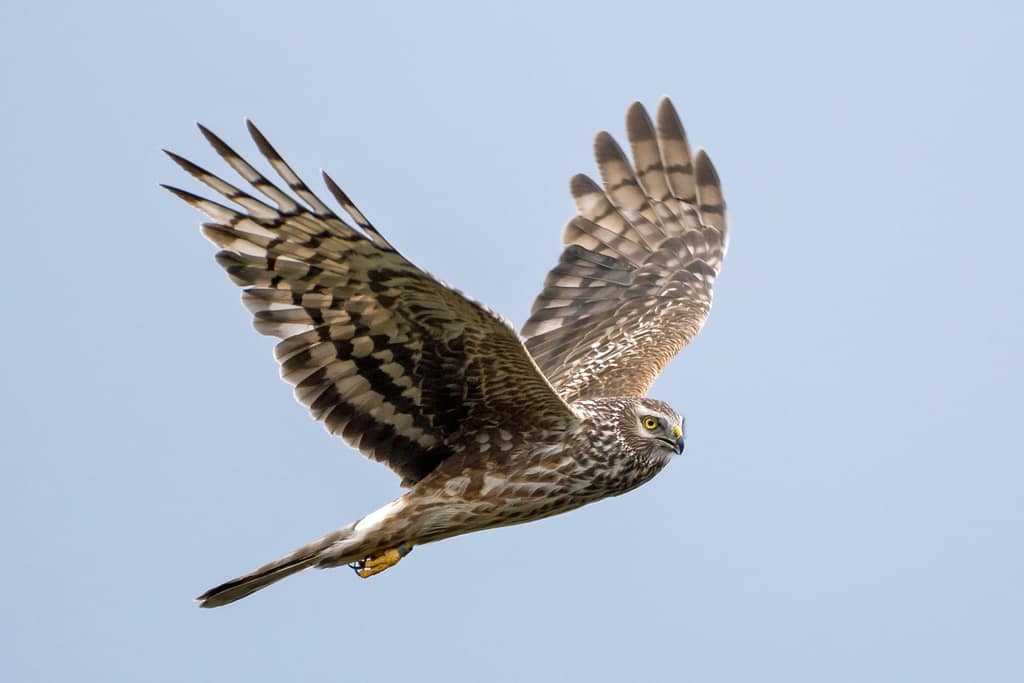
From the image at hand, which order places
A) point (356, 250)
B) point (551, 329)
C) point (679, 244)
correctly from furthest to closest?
1. point (679, 244)
2. point (551, 329)
3. point (356, 250)

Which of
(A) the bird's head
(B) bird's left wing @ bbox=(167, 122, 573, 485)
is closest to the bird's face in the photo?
(A) the bird's head

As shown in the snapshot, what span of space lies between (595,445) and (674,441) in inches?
17.4

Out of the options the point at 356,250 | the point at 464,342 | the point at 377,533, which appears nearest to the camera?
the point at 356,250

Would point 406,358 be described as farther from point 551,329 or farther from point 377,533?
point 551,329

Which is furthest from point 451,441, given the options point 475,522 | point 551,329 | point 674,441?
point 551,329

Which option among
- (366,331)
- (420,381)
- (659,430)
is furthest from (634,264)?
(366,331)

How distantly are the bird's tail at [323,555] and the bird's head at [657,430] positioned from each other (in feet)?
4.31

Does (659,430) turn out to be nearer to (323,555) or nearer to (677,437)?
(677,437)

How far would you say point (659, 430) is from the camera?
8359 millimetres

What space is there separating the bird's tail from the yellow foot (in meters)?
0.05

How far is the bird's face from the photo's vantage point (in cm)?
834

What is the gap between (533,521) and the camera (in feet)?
27.8

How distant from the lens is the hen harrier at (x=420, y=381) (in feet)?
23.6

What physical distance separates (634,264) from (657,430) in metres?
2.67
